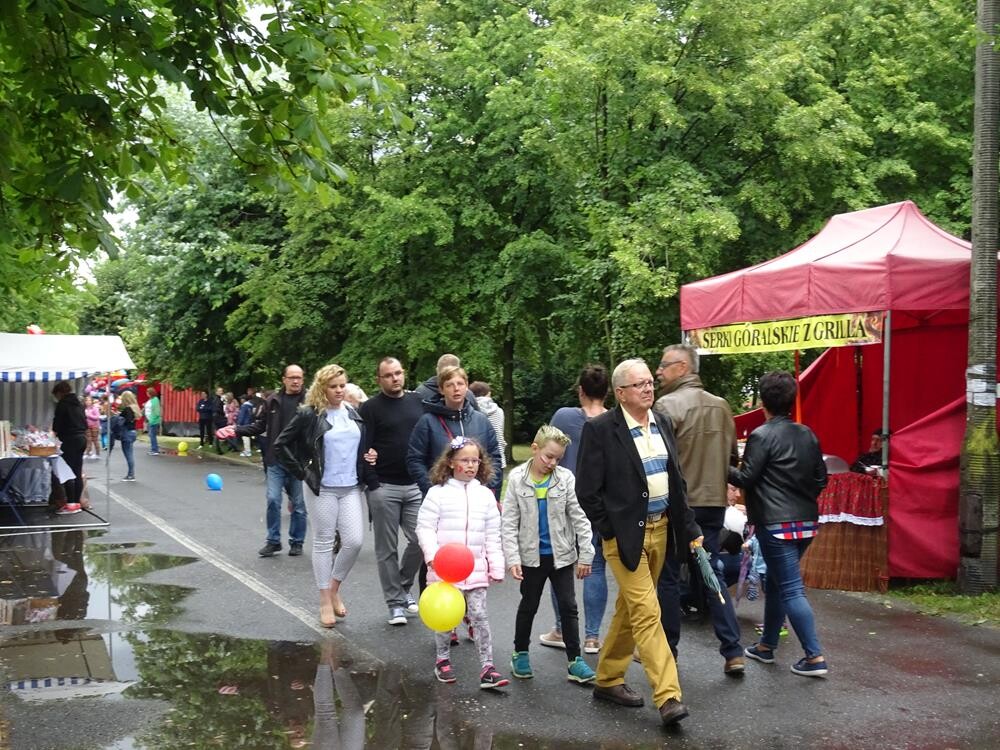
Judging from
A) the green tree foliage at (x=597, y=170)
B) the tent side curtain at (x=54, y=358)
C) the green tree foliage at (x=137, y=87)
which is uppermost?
the green tree foliage at (x=597, y=170)

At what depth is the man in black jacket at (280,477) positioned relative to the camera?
11.6 m

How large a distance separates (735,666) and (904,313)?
636cm

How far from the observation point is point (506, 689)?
650 cm

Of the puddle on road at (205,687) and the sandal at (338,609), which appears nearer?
the puddle on road at (205,687)

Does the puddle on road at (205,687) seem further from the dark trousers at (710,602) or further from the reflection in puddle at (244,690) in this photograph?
the dark trousers at (710,602)

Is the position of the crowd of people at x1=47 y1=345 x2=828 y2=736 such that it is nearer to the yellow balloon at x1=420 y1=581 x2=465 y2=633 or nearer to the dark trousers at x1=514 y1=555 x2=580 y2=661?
the dark trousers at x1=514 y1=555 x2=580 y2=661

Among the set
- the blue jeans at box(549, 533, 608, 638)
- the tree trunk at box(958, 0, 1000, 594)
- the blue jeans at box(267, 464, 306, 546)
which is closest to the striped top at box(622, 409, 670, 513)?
the blue jeans at box(549, 533, 608, 638)

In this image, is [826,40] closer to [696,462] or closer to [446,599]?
[696,462]

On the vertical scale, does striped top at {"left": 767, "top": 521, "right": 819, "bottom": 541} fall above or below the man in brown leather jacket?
below

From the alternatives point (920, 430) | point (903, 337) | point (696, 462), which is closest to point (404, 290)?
A: point (903, 337)

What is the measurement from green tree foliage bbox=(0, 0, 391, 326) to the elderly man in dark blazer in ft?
7.98

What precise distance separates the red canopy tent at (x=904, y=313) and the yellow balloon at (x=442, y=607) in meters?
4.75

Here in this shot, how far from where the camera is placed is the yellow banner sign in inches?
379

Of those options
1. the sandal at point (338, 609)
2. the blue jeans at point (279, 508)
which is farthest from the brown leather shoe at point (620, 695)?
the blue jeans at point (279, 508)
